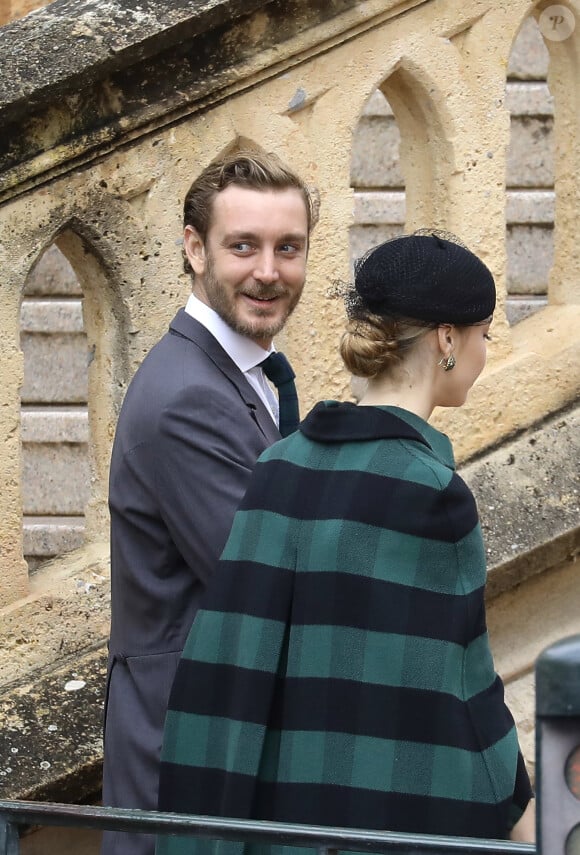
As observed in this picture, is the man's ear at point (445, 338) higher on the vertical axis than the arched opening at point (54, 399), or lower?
higher

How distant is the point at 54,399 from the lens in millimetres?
6359

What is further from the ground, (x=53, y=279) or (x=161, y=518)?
(x=53, y=279)

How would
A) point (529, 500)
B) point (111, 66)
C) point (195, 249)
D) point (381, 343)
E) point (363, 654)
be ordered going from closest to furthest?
point (363, 654) → point (381, 343) → point (195, 249) → point (111, 66) → point (529, 500)

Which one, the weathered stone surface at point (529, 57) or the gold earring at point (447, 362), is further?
the weathered stone surface at point (529, 57)

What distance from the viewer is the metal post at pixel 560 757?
124 cm

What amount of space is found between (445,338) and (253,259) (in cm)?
46

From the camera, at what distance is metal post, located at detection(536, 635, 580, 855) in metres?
1.24

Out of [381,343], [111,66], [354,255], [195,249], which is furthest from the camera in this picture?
[354,255]

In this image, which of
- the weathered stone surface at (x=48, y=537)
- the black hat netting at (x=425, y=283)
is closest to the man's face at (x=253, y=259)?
the black hat netting at (x=425, y=283)

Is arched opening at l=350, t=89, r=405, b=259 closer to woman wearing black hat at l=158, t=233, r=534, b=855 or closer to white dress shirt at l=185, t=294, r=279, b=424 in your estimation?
white dress shirt at l=185, t=294, r=279, b=424

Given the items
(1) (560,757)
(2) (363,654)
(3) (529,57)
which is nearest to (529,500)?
(2) (363,654)

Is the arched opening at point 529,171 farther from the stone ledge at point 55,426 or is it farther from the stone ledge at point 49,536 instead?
the stone ledge at point 49,536

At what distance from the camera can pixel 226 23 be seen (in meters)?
2.94

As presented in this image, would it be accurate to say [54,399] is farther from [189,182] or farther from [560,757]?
[560,757]
